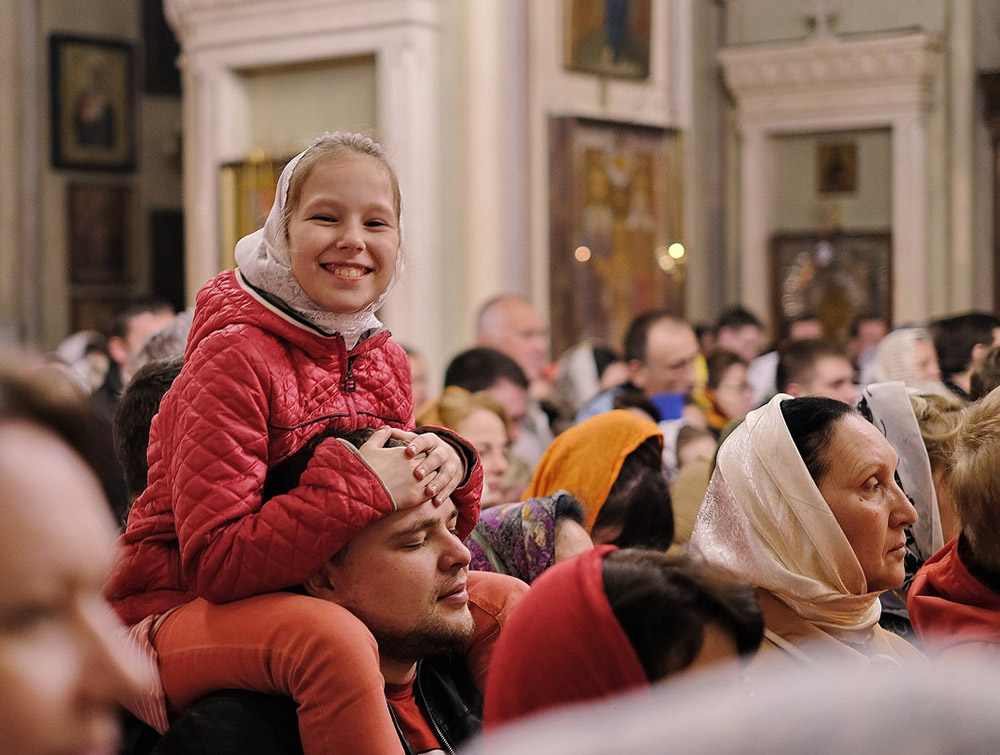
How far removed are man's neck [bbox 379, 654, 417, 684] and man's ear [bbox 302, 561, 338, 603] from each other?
0.51ft

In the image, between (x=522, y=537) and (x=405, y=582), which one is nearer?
(x=405, y=582)

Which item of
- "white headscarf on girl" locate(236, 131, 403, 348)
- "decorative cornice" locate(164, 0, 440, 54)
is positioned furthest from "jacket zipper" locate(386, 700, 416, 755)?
"decorative cornice" locate(164, 0, 440, 54)

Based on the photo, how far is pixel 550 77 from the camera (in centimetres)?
1224

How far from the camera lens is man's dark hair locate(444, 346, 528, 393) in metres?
6.89

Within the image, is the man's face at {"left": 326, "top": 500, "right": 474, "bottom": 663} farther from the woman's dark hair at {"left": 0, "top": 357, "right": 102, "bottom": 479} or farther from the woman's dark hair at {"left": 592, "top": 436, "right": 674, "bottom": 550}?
the woman's dark hair at {"left": 0, "top": 357, "right": 102, "bottom": 479}

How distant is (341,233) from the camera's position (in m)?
2.92

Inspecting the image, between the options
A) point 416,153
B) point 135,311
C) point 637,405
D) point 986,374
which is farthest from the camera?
point 416,153

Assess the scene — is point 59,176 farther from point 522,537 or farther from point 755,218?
point 522,537

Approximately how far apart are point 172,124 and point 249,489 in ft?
49.8

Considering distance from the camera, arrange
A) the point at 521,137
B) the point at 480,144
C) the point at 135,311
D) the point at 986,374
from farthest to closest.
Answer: the point at 521,137
the point at 480,144
the point at 135,311
the point at 986,374

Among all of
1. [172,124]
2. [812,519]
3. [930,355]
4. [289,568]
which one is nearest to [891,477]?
[812,519]

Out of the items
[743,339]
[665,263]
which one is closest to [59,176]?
[665,263]

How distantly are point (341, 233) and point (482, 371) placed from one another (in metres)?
4.01

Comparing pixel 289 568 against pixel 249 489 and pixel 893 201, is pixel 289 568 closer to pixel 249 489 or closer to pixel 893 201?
pixel 249 489
